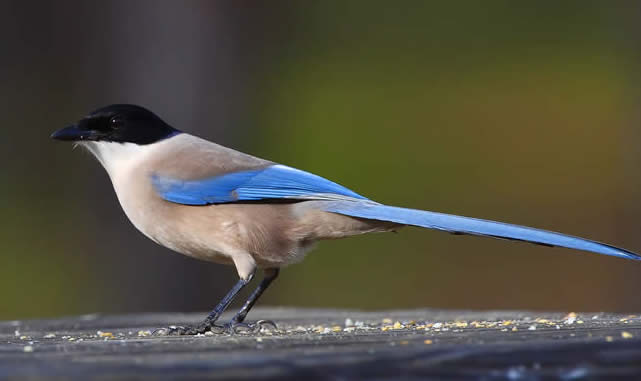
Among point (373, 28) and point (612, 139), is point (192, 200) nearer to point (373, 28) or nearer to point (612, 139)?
point (612, 139)

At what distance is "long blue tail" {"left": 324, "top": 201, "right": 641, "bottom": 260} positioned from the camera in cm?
327

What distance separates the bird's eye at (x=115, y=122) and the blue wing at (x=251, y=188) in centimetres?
40

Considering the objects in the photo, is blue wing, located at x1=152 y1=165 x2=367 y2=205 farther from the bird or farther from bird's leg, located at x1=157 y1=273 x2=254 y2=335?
bird's leg, located at x1=157 y1=273 x2=254 y2=335

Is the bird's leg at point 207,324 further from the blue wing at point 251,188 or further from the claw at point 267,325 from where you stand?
the blue wing at point 251,188

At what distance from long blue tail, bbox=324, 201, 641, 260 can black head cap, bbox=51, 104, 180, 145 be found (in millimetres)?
978

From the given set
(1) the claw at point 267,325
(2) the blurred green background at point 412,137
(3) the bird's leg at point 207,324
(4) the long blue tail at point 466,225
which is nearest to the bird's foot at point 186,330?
(3) the bird's leg at point 207,324

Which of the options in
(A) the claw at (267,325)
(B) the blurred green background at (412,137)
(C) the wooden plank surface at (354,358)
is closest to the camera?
(C) the wooden plank surface at (354,358)

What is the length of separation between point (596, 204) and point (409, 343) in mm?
9630

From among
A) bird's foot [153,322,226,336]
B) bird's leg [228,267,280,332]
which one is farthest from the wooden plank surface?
bird's leg [228,267,280,332]

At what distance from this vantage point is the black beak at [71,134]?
14.8 ft

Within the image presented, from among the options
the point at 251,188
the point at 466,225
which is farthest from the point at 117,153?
the point at 466,225

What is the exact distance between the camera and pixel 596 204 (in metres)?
11.6

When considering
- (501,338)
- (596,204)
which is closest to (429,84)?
(596,204)

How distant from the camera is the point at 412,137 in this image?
41.5 ft
